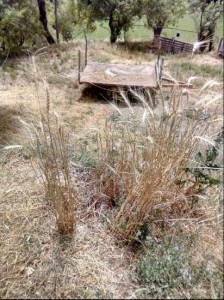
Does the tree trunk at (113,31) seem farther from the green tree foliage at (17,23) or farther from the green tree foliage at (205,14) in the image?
the green tree foliage at (205,14)

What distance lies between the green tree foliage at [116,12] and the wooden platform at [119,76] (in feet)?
9.96

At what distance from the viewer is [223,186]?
1.55m

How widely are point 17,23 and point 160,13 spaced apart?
11.0ft

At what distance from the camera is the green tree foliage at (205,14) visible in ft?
17.5

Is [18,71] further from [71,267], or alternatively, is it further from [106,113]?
[71,267]

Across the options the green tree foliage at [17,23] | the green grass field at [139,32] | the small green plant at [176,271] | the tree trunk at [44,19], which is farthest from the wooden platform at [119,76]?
the small green plant at [176,271]

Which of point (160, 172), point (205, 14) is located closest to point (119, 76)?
point (205, 14)

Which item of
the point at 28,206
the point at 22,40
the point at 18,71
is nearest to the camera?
the point at 28,206

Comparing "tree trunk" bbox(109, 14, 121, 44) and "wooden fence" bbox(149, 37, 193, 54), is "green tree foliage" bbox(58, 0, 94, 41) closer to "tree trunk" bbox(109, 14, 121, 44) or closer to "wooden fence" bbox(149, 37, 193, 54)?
"tree trunk" bbox(109, 14, 121, 44)

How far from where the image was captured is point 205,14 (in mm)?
5605

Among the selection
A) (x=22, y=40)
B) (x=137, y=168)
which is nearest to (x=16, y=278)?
(x=137, y=168)

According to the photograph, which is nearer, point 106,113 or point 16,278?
point 16,278

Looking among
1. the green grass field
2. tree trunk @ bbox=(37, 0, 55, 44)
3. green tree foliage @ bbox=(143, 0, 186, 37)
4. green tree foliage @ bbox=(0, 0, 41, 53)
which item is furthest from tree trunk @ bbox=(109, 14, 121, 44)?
green tree foliage @ bbox=(0, 0, 41, 53)

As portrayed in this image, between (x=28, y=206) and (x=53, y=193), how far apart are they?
1.14 feet
